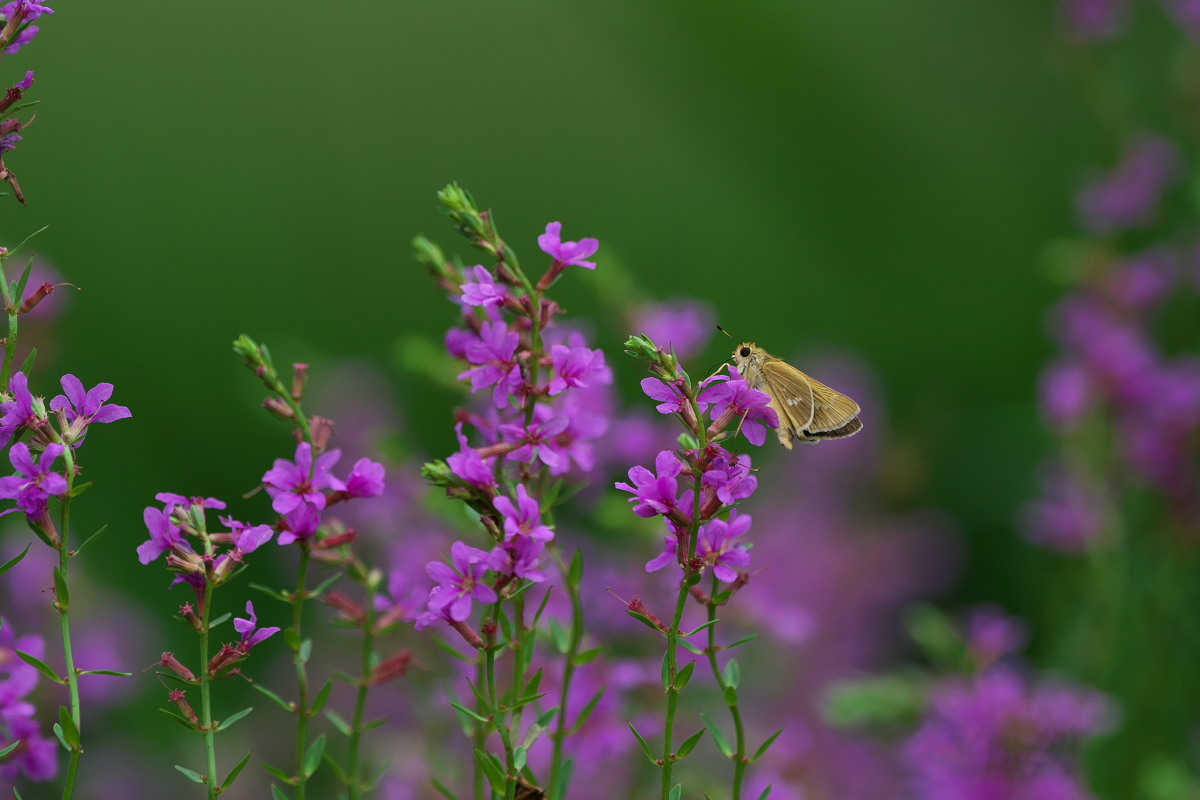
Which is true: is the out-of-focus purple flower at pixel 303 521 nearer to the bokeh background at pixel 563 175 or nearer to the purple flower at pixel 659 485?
the purple flower at pixel 659 485

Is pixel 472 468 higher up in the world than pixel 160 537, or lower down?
higher up

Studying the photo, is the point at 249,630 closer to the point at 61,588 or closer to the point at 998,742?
the point at 61,588

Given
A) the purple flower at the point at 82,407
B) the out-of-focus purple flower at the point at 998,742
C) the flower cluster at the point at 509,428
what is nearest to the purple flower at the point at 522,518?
the flower cluster at the point at 509,428

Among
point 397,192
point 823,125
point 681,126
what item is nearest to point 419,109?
point 397,192

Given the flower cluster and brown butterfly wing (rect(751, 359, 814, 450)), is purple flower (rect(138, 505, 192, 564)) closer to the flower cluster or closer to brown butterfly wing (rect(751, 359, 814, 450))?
the flower cluster

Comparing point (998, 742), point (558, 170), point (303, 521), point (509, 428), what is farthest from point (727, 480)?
point (558, 170)

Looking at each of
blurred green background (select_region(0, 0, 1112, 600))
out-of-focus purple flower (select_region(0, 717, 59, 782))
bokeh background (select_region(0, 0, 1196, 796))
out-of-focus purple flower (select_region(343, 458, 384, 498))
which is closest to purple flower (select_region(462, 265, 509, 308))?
out-of-focus purple flower (select_region(343, 458, 384, 498))
